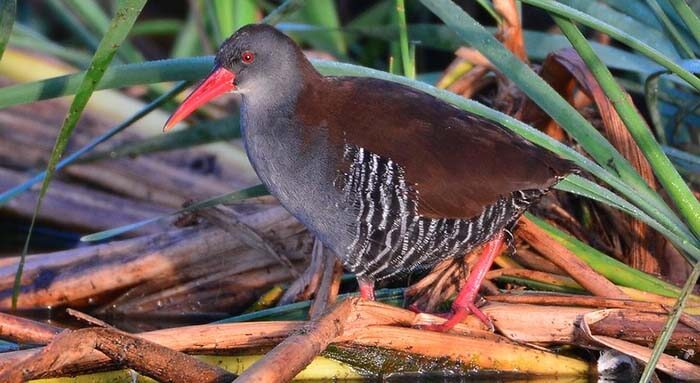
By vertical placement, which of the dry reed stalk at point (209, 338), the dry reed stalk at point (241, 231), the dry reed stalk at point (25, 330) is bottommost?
the dry reed stalk at point (209, 338)

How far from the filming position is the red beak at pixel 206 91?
356cm

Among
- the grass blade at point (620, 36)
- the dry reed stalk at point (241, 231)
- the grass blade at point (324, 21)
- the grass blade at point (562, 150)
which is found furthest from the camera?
the grass blade at point (324, 21)

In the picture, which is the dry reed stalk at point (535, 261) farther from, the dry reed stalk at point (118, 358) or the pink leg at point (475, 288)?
the dry reed stalk at point (118, 358)

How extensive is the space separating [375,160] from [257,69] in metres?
0.52

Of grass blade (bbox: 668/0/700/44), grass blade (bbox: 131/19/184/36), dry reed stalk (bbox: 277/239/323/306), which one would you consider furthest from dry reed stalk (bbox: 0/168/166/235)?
grass blade (bbox: 668/0/700/44)

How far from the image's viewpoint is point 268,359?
274 cm

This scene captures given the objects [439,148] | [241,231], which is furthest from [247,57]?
[241,231]

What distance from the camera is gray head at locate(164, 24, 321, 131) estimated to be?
141 inches

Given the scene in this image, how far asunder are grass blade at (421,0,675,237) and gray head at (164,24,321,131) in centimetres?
49

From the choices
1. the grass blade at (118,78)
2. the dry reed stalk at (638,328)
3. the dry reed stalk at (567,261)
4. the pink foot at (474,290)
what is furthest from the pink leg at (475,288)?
the grass blade at (118,78)

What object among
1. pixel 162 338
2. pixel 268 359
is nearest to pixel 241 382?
pixel 268 359

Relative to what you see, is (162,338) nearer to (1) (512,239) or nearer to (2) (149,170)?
(1) (512,239)

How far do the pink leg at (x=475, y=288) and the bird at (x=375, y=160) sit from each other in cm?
4

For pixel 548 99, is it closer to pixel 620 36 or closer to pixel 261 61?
pixel 620 36
